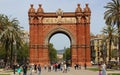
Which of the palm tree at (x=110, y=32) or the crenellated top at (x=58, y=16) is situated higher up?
the crenellated top at (x=58, y=16)

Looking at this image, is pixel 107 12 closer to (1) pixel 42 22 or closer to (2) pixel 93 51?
(1) pixel 42 22

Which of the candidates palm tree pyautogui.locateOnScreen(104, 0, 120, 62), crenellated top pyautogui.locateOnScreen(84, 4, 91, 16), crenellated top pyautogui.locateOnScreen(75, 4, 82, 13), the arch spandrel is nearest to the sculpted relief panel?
the arch spandrel

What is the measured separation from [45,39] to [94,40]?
9306cm

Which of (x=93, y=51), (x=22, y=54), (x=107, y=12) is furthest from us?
(x=93, y=51)

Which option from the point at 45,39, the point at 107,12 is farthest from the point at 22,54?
the point at 107,12

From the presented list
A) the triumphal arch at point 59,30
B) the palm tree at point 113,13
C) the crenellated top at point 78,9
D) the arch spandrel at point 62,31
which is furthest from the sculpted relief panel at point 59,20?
the palm tree at point 113,13

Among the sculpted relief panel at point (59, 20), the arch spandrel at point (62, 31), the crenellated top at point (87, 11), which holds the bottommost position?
the arch spandrel at point (62, 31)

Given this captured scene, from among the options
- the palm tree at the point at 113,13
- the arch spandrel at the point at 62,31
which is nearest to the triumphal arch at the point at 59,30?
the arch spandrel at the point at 62,31

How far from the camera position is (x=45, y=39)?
91812 mm

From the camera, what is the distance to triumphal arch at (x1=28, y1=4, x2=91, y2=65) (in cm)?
9100

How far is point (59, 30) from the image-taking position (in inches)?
3607

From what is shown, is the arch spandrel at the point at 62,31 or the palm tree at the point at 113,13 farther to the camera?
the arch spandrel at the point at 62,31

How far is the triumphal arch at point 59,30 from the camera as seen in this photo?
91000 mm

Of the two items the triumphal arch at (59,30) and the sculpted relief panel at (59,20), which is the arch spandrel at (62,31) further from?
the sculpted relief panel at (59,20)
